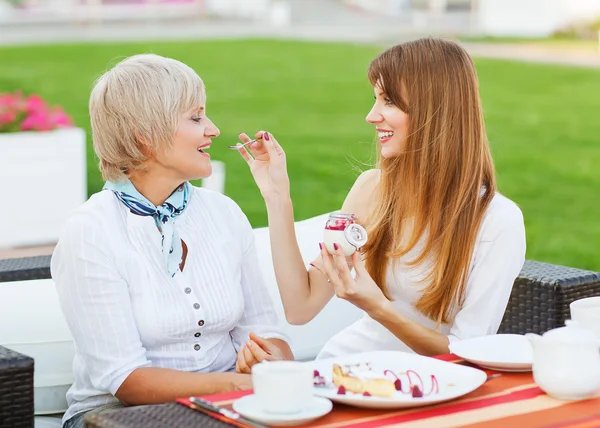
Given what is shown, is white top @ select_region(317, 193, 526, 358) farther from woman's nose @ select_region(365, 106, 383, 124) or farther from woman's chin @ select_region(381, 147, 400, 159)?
woman's nose @ select_region(365, 106, 383, 124)

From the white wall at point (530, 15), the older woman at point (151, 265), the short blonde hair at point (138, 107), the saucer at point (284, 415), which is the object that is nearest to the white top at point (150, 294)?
the older woman at point (151, 265)

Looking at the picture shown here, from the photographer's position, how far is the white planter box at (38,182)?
732 centimetres

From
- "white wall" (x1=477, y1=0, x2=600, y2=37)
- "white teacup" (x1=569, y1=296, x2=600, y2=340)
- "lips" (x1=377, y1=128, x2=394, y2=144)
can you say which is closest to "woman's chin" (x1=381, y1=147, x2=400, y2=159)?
"lips" (x1=377, y1=128, x2=394, y2=144)

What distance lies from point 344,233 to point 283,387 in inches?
24.4

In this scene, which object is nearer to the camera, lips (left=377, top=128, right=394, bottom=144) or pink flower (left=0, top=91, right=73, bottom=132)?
lips (left=377, top=128, right=394, bottom=144)

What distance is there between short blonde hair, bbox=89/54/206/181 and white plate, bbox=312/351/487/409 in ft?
2.59

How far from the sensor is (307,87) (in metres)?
17.1

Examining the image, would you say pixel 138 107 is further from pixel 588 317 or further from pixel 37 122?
pixel 37 122

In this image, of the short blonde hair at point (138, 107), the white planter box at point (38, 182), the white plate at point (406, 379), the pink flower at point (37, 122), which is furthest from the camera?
the pink flower at point (37, 122)

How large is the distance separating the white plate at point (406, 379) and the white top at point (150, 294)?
0.54 m

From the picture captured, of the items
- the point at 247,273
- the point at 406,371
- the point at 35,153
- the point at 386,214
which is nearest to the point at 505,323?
the point at 386,214

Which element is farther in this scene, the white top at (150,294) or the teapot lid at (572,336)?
the white top at (150,294)

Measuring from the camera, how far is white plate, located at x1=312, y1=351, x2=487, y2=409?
6.59 ft

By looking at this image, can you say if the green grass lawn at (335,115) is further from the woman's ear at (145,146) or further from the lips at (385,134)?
the woman's ear at (145,146)
